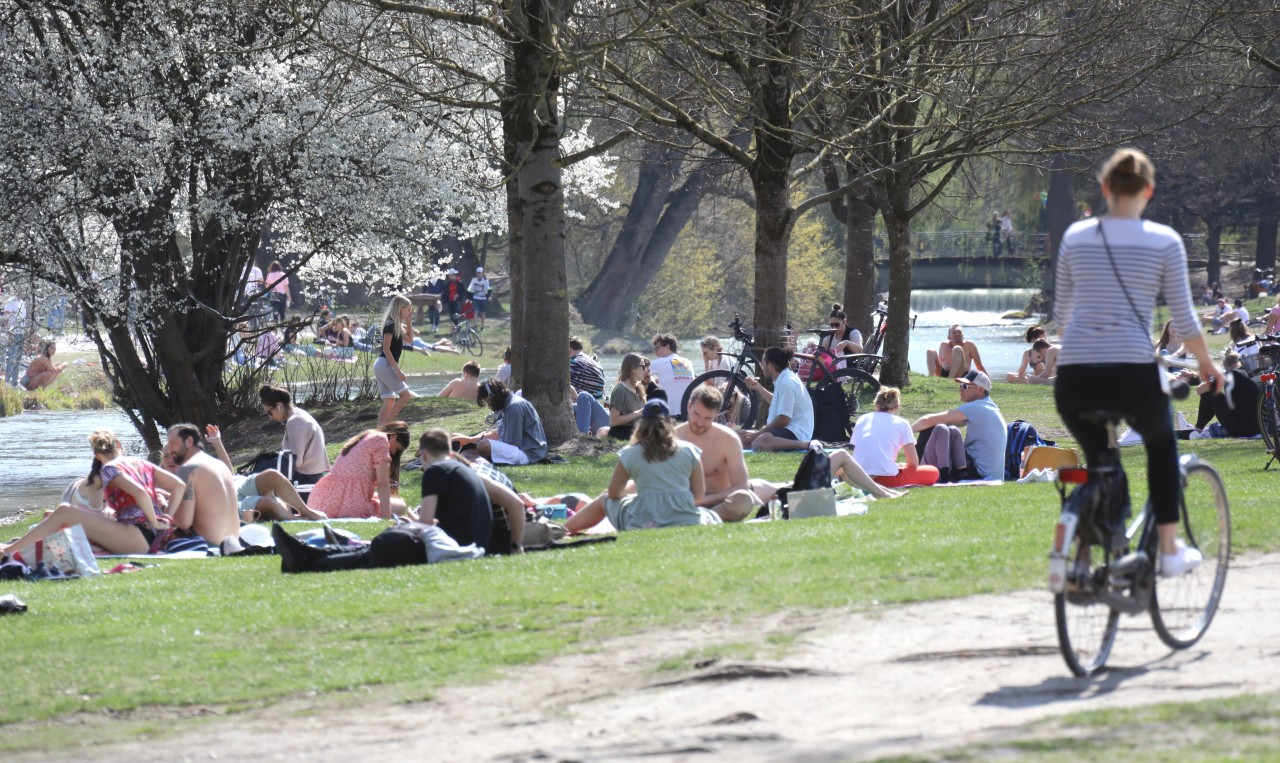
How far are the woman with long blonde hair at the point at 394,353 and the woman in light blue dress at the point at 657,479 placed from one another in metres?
8.95

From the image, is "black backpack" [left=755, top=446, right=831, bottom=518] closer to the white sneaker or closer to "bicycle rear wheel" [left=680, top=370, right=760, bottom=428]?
the white sneaker

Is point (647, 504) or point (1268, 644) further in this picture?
point (647, 504)

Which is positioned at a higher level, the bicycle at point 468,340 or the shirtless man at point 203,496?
the bicycle at point 468,340

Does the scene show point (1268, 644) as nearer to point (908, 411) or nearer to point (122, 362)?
point (908, 411)

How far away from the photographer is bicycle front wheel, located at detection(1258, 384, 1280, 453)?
539 inches

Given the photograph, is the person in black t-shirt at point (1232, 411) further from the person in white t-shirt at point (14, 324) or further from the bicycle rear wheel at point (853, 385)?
the person in white t-shirt at point (14, 324)

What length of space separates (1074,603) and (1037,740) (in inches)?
37.4

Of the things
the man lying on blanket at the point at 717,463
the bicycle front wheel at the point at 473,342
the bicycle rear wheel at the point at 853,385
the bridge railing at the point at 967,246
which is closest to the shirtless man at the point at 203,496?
the man lying on blanket at the point at 717,463

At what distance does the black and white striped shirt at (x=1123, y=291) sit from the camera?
5.91 metres

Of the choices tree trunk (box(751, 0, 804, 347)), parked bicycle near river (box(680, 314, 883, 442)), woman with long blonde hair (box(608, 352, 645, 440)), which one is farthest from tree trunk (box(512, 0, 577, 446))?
tree trunk (box(751, 0, 804, 347))

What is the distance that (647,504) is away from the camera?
1119cm

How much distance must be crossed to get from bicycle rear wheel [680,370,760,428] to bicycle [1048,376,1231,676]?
1311 centimetres

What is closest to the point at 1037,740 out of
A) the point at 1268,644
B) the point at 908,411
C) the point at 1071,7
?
the point at 1268,644

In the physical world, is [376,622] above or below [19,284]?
below
